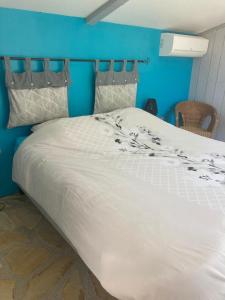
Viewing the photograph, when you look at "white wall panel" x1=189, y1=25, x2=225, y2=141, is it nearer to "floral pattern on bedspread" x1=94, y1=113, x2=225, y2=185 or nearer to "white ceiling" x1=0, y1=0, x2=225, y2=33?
"white ceiling" x1=0, y1=0, x2=225, y2=33

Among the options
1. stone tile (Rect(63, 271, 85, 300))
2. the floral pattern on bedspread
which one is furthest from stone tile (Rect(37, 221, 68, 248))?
the floral pattern on bedspread

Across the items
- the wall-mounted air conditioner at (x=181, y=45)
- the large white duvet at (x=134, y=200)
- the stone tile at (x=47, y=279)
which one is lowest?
the stone tile at (x=47, y=279)

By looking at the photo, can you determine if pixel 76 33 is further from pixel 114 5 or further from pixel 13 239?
pixel 13 239

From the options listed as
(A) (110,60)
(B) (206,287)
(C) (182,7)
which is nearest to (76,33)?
(A) (110,60)

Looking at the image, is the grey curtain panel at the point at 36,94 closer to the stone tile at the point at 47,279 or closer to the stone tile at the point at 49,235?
the stone tile at the point at 49,235

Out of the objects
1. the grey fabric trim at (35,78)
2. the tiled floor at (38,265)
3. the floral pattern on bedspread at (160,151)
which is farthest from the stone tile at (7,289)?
the grey fabric trim at (35,78)

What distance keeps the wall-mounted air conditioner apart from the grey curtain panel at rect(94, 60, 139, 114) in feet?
1.40

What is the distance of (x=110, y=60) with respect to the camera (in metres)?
2.50

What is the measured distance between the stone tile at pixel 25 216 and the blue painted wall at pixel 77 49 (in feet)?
0.80

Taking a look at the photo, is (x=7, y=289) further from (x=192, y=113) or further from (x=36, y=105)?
(x=192, y=113)

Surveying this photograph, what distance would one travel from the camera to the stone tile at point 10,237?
1.85 m

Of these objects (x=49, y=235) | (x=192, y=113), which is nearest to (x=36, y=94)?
(x=49, y=235)

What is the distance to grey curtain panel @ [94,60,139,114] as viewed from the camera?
97.3 inches

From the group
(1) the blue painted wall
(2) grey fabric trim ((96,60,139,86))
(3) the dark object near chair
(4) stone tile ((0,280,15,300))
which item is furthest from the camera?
(3) the dark object near chair
